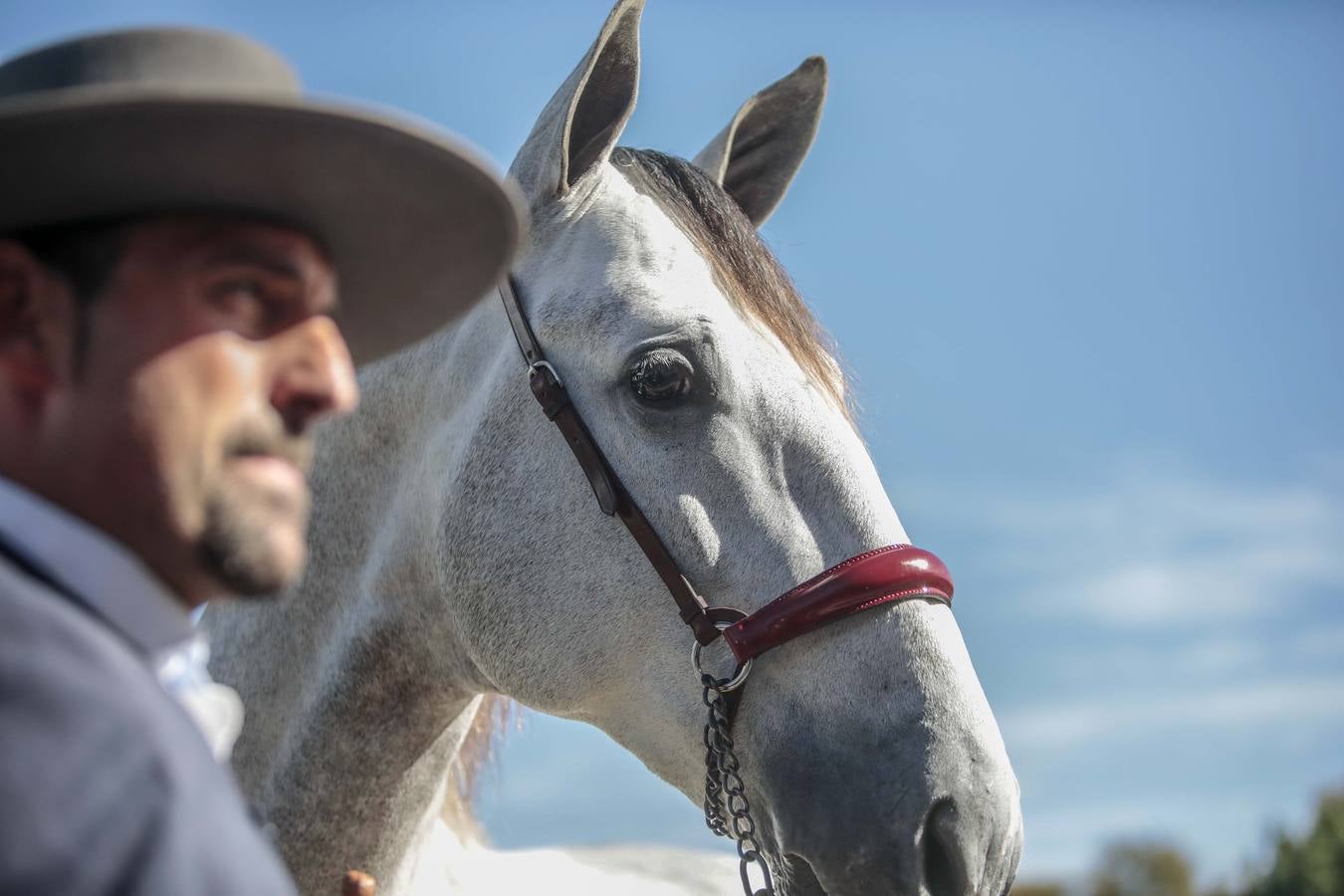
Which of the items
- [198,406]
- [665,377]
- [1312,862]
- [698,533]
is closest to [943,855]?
[698,533]

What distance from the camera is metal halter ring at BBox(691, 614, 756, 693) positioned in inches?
104

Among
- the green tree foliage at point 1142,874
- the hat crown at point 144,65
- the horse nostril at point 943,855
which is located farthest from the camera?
the green tree foliage at point 1142,874

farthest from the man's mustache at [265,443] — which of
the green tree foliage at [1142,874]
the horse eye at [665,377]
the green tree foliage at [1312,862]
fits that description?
the green tree foliage at [1142,874]

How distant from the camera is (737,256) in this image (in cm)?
320

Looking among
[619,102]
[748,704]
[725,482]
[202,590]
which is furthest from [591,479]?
[202,590]

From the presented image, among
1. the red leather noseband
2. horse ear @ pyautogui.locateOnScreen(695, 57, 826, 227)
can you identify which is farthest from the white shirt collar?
horse ear @ pyautogui.locateOnScreen(695, 57, 826, 227)

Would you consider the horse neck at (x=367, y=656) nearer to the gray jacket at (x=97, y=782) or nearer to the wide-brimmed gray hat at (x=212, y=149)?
the wide-brimmed gray hat at (x=212, y=149)

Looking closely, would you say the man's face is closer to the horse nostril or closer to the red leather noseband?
the red leather noseband

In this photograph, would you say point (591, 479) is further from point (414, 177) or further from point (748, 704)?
point (414, 177)

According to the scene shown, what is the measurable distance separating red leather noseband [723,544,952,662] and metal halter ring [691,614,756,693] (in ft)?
0.08

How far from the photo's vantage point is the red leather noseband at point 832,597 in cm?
259

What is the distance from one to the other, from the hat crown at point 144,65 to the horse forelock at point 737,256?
1765mm

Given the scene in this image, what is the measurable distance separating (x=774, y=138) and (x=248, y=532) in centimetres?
318

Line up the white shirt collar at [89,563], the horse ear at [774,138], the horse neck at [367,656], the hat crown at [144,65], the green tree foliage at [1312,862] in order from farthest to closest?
the green tree foliage at [1312,862] → the horse ear at [774,138] → the horse neck at [367,656] → the hat crown at [144,65] → the white shirt collar at [89,563]
